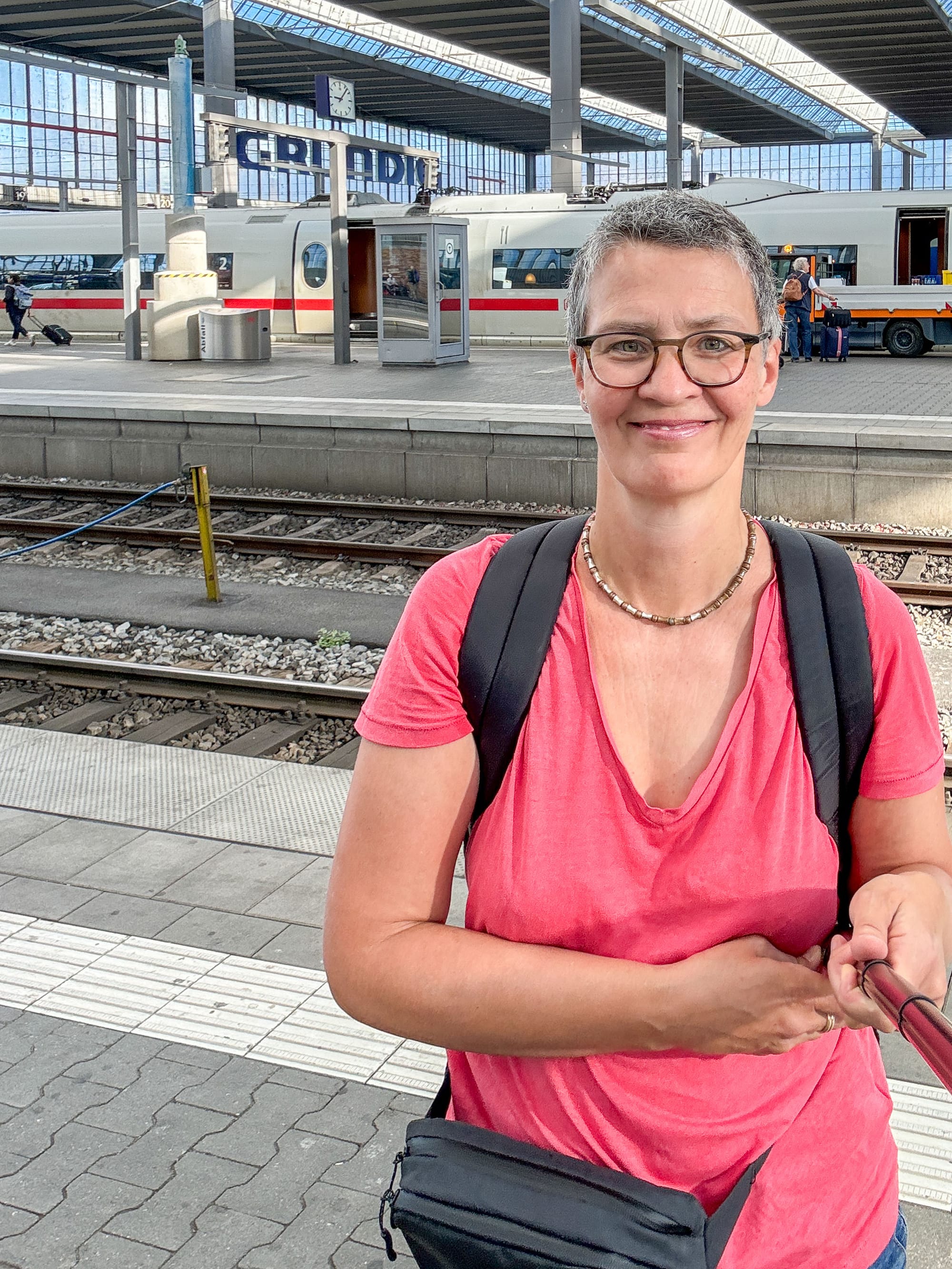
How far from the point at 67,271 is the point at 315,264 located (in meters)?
5.71

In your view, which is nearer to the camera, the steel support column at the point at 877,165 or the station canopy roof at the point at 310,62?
the station canopy roof at the point at 310,62

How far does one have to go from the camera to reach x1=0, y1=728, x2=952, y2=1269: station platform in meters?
2.71

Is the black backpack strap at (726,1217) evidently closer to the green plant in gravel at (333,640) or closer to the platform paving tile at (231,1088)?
the platform paving tile at (231,1088)

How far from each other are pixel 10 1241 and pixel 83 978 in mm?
1154

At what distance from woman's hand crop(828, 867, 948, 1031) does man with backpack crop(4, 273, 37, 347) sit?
28043 millimetres

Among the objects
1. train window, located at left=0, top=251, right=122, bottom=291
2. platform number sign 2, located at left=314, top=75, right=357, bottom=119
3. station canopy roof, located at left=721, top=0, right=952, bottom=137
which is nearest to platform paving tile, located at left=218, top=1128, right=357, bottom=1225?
train window, located at left=0, top=251, right=122, bottom=291

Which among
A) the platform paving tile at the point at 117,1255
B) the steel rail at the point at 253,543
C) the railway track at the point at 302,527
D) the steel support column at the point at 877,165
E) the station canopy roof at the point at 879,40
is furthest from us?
the steel support column at the point at 877,165

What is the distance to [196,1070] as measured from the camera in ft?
10.8

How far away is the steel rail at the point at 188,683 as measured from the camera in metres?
6.70

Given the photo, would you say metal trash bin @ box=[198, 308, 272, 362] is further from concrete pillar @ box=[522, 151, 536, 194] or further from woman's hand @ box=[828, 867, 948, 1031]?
concrete pillar @ box=[522, 151, 536, 194]

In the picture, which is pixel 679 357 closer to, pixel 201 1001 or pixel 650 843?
pixel 650 843

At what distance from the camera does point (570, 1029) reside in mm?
1327

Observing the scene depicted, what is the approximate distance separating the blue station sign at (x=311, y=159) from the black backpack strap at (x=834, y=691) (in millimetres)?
20838

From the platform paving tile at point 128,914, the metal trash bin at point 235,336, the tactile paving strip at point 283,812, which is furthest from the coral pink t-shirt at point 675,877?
the metal trash bin at point 235,336
